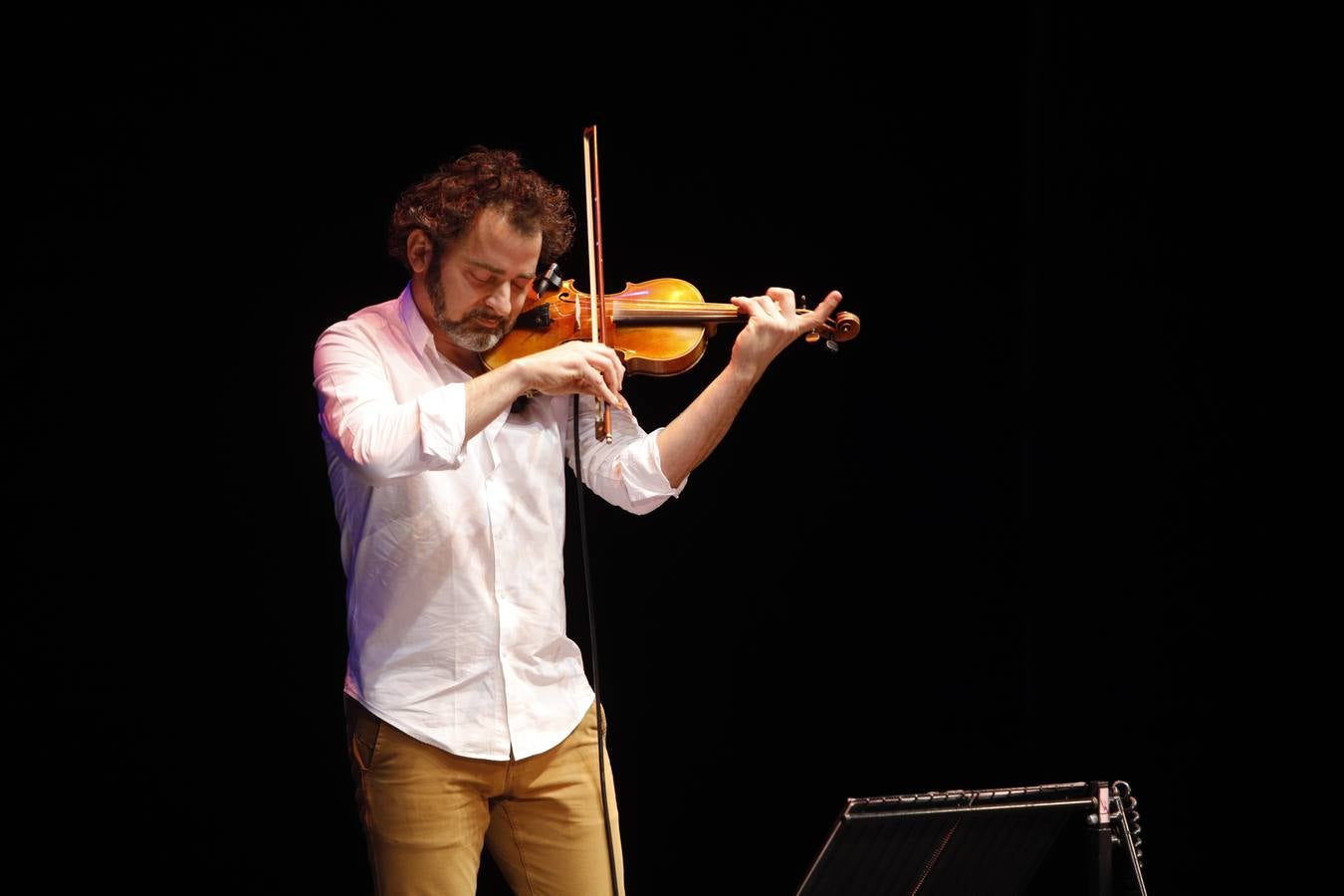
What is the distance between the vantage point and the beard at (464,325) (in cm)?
200

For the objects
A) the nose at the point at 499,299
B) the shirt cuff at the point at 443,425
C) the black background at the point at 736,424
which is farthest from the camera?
the black background at the point at 736,424

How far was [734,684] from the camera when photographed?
3008 mm

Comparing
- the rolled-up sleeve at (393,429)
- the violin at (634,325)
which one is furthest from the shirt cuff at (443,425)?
the violin at (634,325)

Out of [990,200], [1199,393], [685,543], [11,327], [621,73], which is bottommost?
[685,543]

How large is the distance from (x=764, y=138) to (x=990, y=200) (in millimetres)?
541

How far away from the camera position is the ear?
6.68 ft

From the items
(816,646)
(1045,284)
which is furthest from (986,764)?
(1045,284)

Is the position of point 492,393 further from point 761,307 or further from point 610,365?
point 761,307

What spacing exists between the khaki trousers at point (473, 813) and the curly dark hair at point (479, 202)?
698 millimetres

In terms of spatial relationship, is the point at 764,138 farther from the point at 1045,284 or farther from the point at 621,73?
the point at 1045,284

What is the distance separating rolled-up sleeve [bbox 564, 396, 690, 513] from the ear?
31 cm

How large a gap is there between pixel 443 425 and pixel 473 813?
0.55m

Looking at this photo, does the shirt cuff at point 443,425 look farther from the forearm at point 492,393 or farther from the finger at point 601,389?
the finger at point 601,389

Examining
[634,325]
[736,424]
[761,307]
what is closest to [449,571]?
[634,325]
